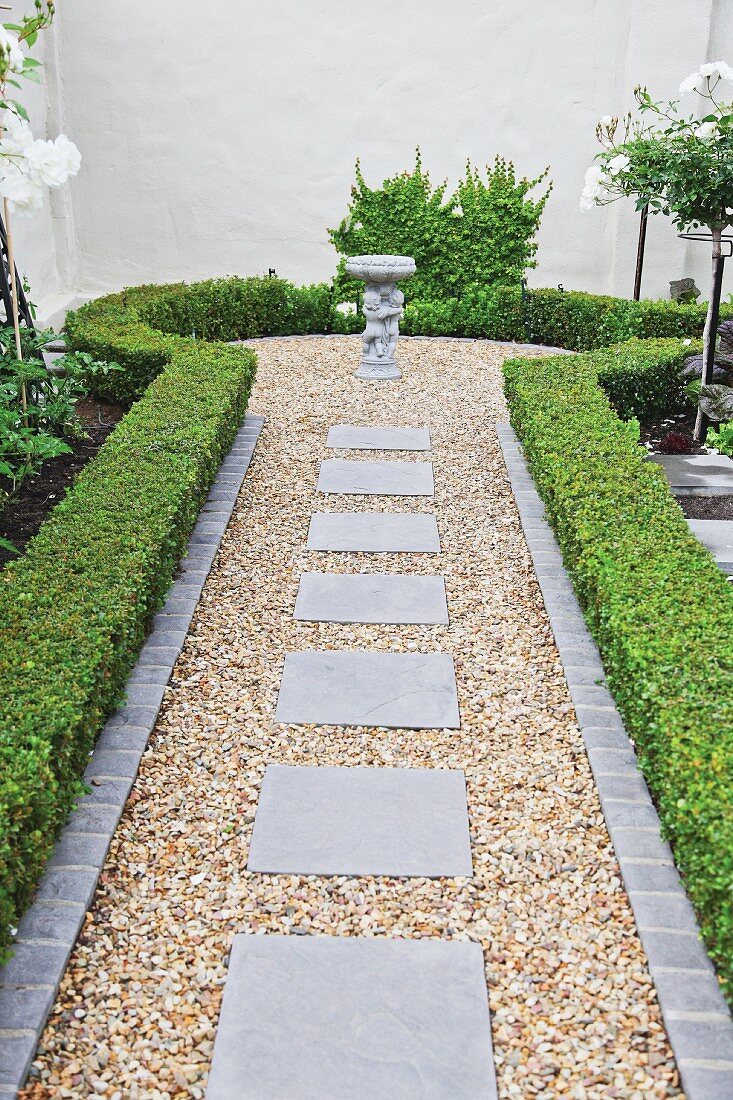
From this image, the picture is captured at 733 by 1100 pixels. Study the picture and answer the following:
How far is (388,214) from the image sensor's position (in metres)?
11.4

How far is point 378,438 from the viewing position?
291 inches

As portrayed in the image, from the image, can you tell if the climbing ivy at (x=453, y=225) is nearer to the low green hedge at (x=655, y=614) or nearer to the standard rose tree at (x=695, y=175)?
the standard rose tree at (x=695, y=175)

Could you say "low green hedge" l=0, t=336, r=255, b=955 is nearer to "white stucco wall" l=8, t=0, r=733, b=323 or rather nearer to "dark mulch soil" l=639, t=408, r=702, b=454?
"dark mulch soil" l=639, t=408, r=702, b=454

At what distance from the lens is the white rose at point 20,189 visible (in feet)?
14.6

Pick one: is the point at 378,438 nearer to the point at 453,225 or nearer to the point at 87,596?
the point at 87,596

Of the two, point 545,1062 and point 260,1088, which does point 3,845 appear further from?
point 545,1062

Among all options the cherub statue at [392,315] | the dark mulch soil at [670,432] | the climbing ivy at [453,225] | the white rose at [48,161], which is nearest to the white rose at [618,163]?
the dark mulch soil at [670,432]

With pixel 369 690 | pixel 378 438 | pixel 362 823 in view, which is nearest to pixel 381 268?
pixel 378 438

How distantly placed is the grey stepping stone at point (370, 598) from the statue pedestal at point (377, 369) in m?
4.01

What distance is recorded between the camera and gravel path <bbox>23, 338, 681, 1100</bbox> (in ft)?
8.53

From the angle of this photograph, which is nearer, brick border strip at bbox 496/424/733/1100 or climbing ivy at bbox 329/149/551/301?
brick border strip at bbox 496/424/733/1100

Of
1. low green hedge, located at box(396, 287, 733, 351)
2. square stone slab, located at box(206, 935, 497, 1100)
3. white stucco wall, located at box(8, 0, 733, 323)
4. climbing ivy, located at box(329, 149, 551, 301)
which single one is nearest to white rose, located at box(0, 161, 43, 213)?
square stone slab, located at box(206, 935, 497, 1100)

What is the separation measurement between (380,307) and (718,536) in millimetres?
4326

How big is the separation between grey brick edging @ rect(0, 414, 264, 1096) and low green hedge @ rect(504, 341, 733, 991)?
5.59 ft
